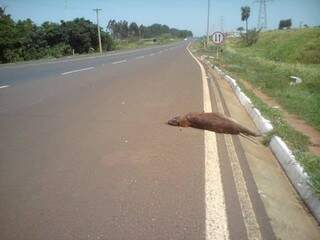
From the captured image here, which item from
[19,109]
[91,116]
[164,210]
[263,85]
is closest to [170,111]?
[91,116]

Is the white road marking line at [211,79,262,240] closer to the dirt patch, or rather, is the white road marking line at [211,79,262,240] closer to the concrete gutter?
the concrete gutter

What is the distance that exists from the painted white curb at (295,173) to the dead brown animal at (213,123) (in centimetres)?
76

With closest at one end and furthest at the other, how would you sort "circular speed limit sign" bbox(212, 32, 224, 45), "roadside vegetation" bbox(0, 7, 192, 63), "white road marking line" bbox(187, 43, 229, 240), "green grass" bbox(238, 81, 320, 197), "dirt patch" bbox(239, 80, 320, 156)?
"white road marking line" bbox(187, 43, 229, 240)
"green grass" bbox(238, 81, 320, 197)
"dirt patch" bbox(239, 80, 320, 156)
"circular speed limit sign" bbox(212, 32, 224, 45)
"roadside vegetation" bbox(0, 7, 192, 63)

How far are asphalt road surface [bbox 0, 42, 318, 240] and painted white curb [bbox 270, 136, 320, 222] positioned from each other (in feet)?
1.78

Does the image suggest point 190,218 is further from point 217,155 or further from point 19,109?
point 19,109

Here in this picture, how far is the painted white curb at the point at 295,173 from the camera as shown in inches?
159

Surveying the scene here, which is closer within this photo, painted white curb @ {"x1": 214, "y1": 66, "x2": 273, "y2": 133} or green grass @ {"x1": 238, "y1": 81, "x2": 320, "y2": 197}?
green grass @ {"x1": 238, "y1": 81, "x2": 320, "y2": 197}

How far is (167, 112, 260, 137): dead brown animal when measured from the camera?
23.0 ft

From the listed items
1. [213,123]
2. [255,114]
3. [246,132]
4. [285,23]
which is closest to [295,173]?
[246,132]

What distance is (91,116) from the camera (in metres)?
8.04

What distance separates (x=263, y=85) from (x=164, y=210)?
11.6 m

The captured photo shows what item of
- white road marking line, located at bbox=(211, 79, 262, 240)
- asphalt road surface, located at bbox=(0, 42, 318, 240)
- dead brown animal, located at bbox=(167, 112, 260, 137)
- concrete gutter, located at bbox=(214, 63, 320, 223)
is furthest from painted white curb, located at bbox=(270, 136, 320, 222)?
dead brown animal, located at bbox=(167, 112, 260, 137)

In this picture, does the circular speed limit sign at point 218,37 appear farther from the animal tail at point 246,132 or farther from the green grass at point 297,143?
the animal tail at point 246,132

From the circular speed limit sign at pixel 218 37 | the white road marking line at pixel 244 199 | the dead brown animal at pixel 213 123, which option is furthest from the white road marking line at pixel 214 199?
the circular speed limit sign at pixel 218 37
